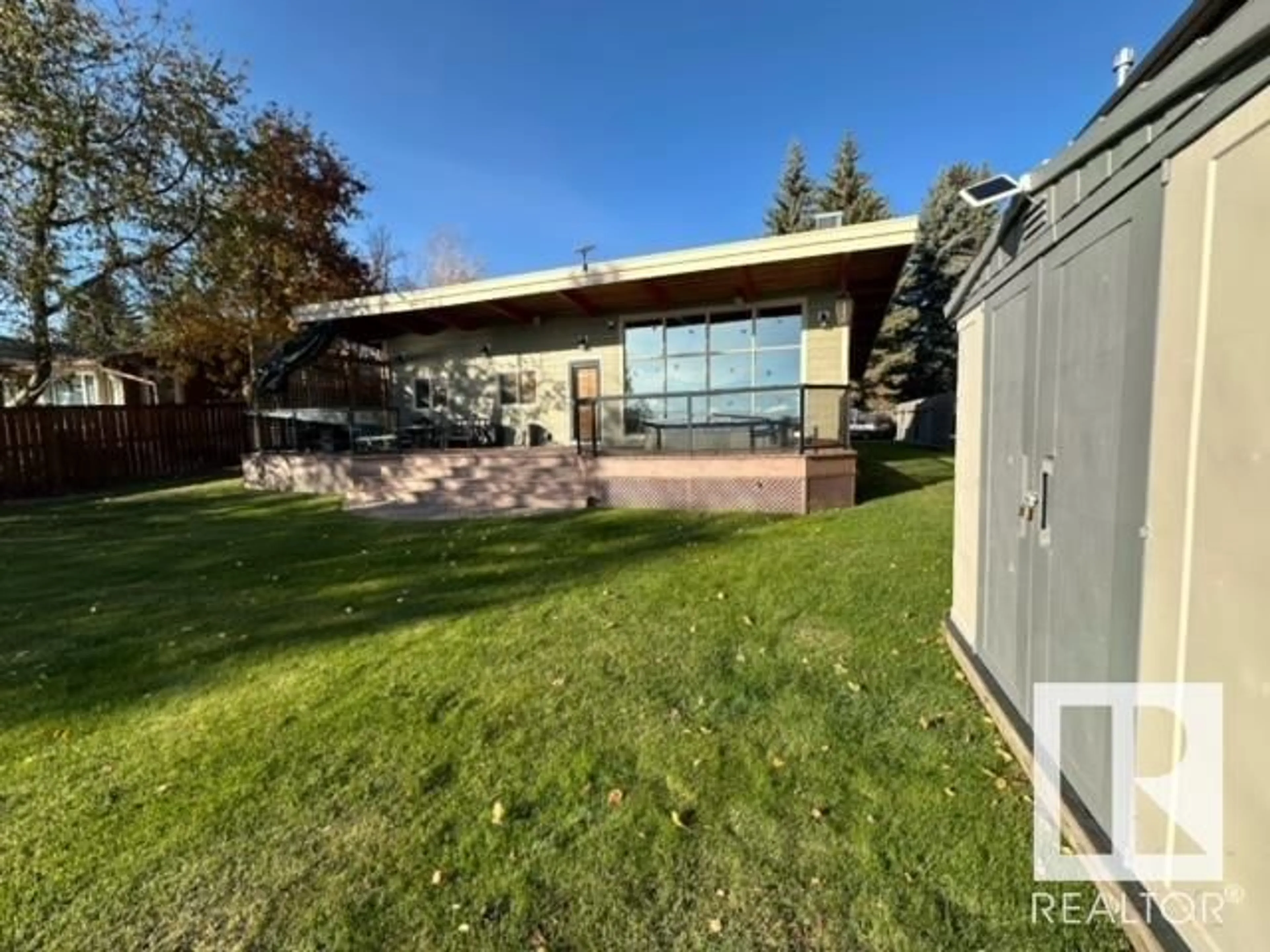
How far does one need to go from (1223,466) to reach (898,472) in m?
11.0

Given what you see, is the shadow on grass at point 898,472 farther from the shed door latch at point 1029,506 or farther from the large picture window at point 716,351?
the shed door latch at point 1029,506

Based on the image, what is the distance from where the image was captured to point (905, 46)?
47.4 ft

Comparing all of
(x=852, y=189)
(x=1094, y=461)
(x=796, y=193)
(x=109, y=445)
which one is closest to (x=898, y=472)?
(x=1094, y=461)

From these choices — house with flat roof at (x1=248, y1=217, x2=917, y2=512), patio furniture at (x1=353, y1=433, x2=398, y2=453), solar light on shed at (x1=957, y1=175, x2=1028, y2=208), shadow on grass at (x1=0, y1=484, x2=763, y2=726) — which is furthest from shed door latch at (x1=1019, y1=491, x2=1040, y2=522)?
patio furniture at (x1=353, y1=433, x2=398, y2=453)

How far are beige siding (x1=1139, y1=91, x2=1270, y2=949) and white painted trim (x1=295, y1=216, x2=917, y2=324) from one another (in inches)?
304

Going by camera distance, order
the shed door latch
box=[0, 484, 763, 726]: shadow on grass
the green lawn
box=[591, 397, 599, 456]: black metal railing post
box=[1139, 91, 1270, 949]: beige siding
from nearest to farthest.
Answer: box=[1139, 91, 1270, 949]: beige siding, the green lawn, the shed door latch, box=[0, 484, 763, 726]: shadow on grass, box=[591, 397, 599, 456]: black metal railing post

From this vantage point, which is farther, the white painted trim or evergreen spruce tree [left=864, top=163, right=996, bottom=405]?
evergreen spruce tree [left=864, top=163, right=996, bottom=405]

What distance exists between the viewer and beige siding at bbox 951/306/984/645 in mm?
3643

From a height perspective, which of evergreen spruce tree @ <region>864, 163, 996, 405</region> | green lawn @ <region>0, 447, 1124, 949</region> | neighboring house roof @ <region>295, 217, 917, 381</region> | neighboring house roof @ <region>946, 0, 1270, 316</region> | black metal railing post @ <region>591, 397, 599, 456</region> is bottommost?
green lawn @ <region>0, 447, 1124, 949</region>

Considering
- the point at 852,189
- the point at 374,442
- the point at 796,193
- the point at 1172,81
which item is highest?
the point at 796,193

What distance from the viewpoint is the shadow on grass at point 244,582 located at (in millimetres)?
4180

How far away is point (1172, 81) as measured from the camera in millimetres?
1568

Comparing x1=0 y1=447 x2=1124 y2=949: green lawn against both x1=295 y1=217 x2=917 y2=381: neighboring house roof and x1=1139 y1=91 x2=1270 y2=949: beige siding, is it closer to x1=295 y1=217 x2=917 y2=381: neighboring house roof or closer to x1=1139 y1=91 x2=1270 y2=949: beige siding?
x1=1139 y1=91 x2=1270 y2=949: beige siding

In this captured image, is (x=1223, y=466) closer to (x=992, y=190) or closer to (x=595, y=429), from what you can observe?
(x=992, y=190)
